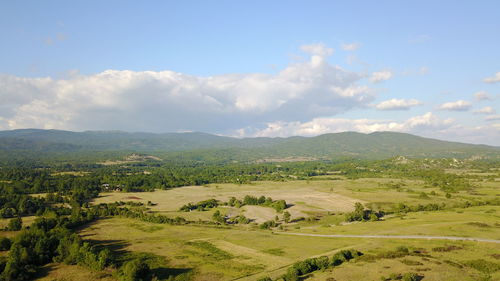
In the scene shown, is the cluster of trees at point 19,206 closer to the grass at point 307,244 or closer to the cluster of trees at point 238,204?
the grass at point 307,244

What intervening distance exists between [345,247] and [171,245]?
44268 millimetres

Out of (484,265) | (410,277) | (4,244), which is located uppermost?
(410,277)

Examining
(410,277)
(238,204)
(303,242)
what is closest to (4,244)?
(303,242)

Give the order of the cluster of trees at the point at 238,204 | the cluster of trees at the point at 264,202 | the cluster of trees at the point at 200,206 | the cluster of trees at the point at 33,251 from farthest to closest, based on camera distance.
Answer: the cluster of trees at the point at 264,202 < the cluster of trees at the point at 200,206 < the cluster of trees at the point at 238,204 < the cluster of trees at the point at 33,251

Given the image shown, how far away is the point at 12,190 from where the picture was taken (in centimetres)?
15375

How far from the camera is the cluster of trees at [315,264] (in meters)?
56.5

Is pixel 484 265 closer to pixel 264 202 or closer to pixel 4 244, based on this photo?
pixel 264 202

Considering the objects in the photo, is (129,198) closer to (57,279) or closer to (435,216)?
(57,279)

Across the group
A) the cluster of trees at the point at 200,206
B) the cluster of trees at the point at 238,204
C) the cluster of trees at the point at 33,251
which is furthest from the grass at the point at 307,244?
the cluster of trees at the point at 33,251

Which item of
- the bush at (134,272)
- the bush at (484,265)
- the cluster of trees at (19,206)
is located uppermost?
the bush at (484,265)

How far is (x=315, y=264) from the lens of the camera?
6128 centimetres

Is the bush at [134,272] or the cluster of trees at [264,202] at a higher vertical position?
the bush at [134,272]

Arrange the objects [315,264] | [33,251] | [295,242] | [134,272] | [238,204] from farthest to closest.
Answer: [238,204] → [295,242] → [33,251] → [315,264] → [134,272]

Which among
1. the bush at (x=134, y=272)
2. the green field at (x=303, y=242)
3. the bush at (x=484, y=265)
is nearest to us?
the bush at (x=134, y=272)
